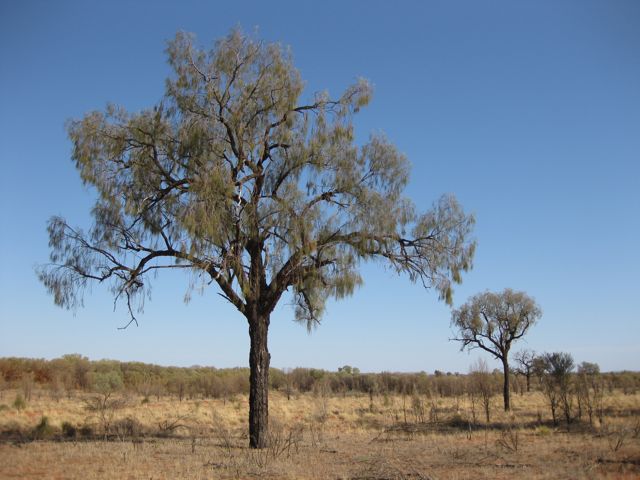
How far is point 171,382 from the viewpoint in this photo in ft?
142

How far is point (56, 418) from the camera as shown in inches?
891

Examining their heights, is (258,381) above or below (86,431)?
above

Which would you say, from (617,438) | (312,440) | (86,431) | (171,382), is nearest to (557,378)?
(617,438)

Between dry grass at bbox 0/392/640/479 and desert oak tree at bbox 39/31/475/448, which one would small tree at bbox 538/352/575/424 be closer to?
dry grass at bbox 0/392/640/479

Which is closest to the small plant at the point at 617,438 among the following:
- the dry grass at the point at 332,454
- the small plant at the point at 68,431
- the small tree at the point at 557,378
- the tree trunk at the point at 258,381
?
the dry grass at the point at 332,454

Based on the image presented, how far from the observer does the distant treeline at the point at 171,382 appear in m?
37.2

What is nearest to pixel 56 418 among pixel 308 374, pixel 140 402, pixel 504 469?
pixel 140 402

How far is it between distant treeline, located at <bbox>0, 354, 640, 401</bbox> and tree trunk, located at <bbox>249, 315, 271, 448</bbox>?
52.7 ft

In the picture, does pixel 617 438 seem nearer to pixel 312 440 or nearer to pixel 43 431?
pixel 312 440

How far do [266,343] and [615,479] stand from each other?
349 inches

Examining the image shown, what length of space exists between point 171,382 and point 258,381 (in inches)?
1224

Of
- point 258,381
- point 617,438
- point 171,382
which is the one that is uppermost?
point 258,381

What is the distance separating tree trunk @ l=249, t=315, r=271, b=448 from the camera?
14.6m

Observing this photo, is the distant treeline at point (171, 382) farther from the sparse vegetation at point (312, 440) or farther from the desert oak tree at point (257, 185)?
the desert oak tree at point (257, 185)
